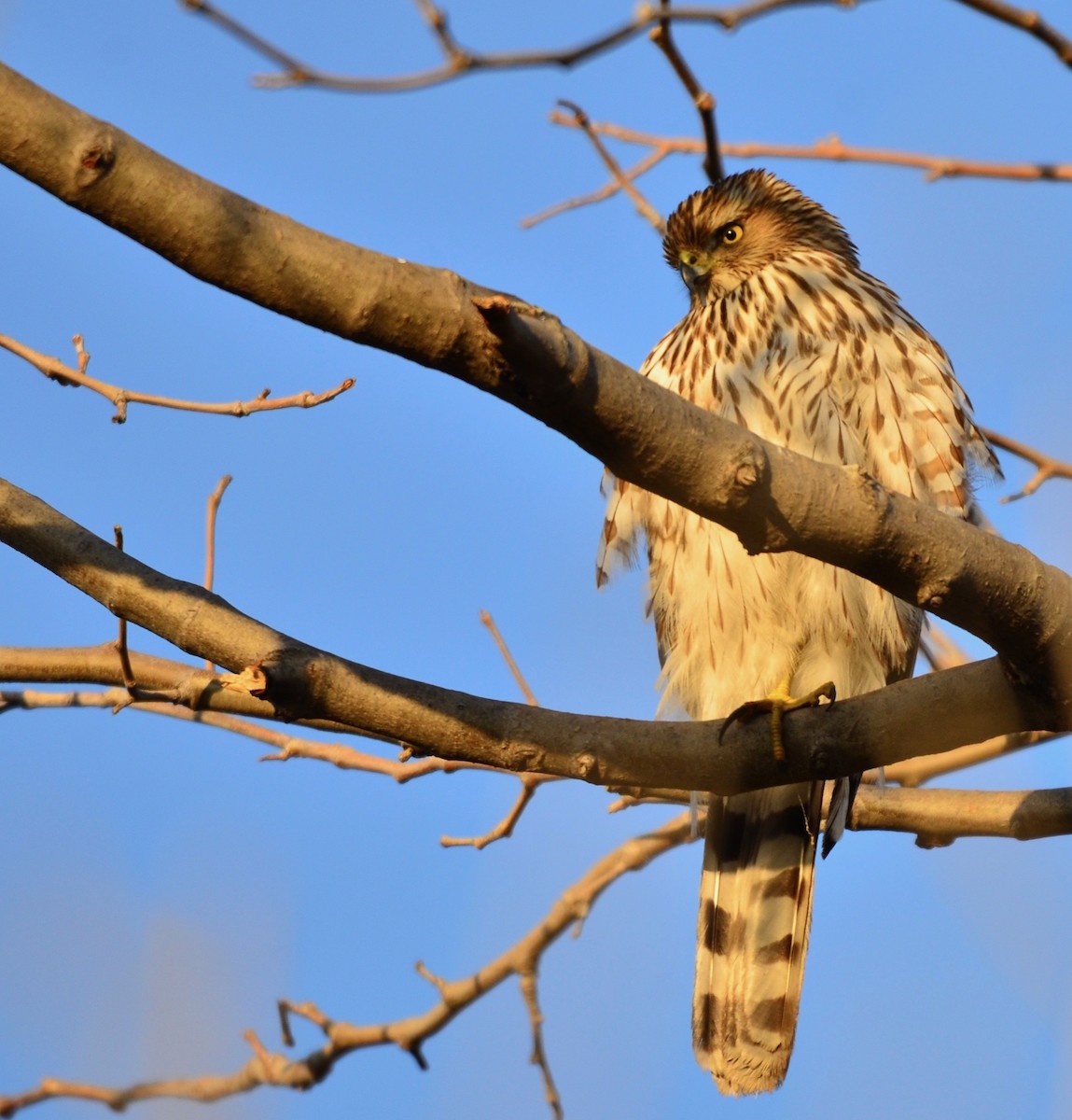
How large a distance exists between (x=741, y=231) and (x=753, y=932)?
7.23 ft

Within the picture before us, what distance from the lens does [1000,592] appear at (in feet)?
7.29

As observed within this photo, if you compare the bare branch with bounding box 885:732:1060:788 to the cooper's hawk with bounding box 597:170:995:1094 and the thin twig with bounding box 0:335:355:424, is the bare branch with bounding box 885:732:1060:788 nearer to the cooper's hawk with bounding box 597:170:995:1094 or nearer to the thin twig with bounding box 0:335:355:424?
the cooper's hawk with bounding box 597:170:995:1094

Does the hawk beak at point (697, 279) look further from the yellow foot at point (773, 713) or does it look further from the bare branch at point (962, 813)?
the yellow foot at point (773, 713)

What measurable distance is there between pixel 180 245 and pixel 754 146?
1.88 meters

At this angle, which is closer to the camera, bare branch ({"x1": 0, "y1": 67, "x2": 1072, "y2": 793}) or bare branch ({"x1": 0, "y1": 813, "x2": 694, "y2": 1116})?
bare branch ({"x1": 0, "y1": 67, "x2": 1072, "y2": 793})

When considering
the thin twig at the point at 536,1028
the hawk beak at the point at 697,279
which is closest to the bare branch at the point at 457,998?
the thin twig at the point at 536,1028

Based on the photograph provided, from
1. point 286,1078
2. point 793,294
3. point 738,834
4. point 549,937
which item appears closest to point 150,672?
point 286,1078

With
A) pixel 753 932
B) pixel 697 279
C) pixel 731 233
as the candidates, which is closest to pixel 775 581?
pixel 753 932

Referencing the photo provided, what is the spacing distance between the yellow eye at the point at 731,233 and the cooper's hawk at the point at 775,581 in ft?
1.13

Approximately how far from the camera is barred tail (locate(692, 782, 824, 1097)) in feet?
13.0

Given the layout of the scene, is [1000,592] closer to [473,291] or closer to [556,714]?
[556,714]

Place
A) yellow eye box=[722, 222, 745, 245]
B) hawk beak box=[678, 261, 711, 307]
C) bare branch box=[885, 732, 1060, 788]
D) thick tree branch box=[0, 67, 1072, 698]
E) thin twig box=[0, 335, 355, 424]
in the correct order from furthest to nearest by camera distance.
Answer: yellow eye box=[722, 222, 745, 245]
hawk beak box=[678, 261, 711, 307]
bare branch box=[885, 732, 1060, 788]
thin twig box=[0, 335, 355, 424]
thick tree branch box=[0, 67, 1072, 698]

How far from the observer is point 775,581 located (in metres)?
3.86

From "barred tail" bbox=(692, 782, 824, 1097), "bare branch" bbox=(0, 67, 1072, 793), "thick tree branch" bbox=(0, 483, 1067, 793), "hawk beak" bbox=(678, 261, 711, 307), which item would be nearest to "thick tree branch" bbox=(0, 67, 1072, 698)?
"bare branch" bbox=(0, 67, 1072, 793)
